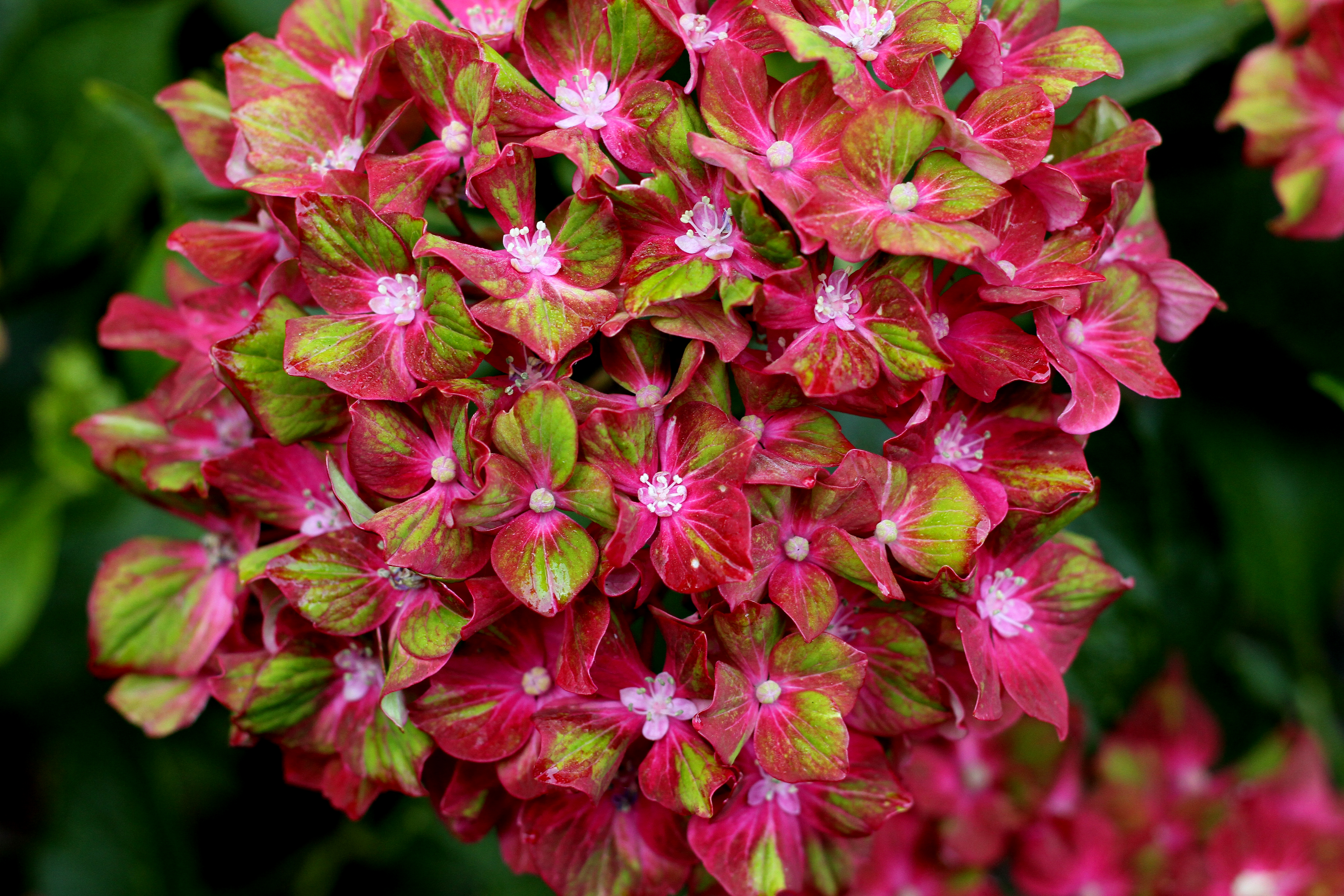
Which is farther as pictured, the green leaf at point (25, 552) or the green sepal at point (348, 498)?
the green leaf at point (25, 552)

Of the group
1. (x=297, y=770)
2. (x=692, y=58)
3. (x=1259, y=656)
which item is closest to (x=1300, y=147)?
(x=692, y=58)

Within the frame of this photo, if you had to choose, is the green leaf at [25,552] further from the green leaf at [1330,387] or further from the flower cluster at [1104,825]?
the green leaf at [1330,387]

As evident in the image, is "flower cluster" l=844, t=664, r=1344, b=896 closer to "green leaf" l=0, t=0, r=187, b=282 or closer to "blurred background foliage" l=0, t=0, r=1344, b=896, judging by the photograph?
"blurred background foliage" l=0, t=0, r=1344, b=896

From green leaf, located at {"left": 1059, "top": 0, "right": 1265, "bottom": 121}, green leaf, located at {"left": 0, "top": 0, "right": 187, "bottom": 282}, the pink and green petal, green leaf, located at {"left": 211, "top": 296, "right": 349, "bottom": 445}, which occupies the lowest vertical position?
green leaf, located at {"left": 0, "top": 0, "right": 187, "bottom": 282}

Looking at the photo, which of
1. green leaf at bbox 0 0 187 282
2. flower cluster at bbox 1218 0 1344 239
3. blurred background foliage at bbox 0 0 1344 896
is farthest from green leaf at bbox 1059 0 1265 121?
→ green leaf at bbox 0 0 187 282

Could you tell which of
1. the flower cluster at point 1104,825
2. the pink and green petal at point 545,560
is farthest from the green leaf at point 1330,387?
the pink and green petal at point 545,560
